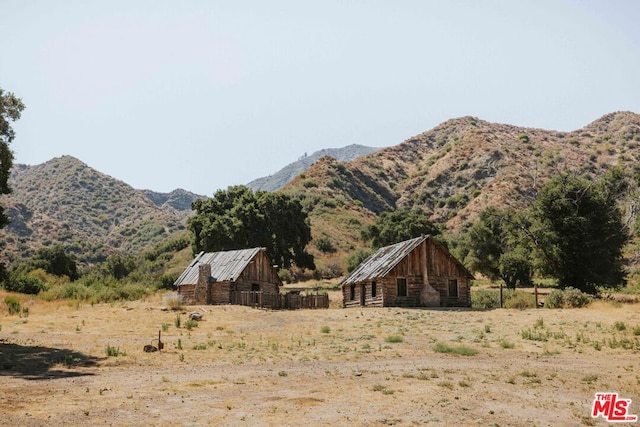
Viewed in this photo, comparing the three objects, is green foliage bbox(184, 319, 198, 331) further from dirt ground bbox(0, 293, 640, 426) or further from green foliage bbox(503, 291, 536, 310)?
green foliage bbox(503, 291, 536, 310)

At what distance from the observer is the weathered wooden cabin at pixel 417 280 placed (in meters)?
44.0

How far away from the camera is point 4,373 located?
18031 millimetres

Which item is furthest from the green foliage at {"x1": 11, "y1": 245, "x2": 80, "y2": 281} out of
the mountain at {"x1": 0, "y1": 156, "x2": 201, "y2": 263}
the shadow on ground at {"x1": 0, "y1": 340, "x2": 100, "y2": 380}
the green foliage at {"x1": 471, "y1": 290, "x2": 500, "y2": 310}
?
the shadow on ground at {"x1": 0, "y1": 340, "x2": 100, "y2": 380}

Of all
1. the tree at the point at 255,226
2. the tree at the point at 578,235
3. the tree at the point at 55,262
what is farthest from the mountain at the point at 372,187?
the tree at the point at 578,235

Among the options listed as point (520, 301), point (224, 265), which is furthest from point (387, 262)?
point (224, 265)

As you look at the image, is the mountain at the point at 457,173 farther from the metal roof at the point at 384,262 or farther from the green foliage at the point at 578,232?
the green foliage at the point at 578,232

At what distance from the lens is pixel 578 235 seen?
47.8 metres

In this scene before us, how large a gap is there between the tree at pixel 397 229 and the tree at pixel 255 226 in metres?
10.4

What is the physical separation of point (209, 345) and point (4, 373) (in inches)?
326

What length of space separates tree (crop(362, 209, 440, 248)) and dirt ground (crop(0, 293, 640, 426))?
130ft

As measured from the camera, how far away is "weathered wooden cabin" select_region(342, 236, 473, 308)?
44.0 m

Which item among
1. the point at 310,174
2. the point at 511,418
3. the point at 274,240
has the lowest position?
the point at 511,418

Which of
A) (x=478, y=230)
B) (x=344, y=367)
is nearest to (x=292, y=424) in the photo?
(x=344, y=367)

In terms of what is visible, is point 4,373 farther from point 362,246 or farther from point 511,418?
point 362,246
